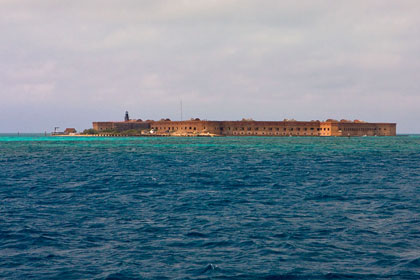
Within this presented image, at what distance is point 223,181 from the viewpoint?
101ft

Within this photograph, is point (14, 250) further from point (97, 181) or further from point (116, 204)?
point (97, 181)

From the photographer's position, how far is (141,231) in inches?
617

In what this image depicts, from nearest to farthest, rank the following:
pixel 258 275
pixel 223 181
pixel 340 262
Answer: pixel 258 275 → pixel 340 262 → pixel 223 181

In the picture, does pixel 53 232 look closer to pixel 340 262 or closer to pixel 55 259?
pixel 55 259

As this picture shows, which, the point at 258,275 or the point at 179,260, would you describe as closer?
the point at 258,275

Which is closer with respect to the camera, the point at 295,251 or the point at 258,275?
the point at 258,275

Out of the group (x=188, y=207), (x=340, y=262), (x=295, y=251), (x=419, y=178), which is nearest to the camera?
(x=340, y=262)

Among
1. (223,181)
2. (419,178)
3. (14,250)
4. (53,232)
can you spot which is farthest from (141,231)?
(419,178)

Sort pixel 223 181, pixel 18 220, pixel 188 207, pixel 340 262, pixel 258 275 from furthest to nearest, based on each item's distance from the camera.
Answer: pixel 223 181, pixel 188 207, pixel 18 220, pixel 340 262, pixel 258 275

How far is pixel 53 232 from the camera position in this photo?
51.0 ft

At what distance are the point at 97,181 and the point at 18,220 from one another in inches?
525

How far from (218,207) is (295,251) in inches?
293

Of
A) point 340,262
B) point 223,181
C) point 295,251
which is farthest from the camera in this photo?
point 223,181

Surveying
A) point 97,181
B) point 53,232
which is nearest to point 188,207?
point 53,232
